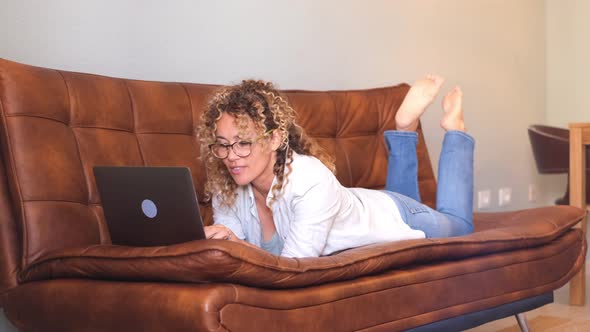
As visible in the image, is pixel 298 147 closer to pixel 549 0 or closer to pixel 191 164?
pixel 191 164

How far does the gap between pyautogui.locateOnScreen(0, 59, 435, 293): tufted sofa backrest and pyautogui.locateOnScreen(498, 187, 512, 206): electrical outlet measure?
2.49m

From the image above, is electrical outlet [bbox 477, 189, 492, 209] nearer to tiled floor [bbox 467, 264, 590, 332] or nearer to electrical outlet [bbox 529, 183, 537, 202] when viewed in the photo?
electrical outlet [bbox 529, 183, 537, 202]

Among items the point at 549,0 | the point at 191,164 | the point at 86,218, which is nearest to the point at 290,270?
the point at 86,218

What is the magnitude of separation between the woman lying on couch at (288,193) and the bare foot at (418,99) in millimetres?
187

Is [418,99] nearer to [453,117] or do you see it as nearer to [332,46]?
[453,117]

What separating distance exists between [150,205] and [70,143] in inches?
17.6

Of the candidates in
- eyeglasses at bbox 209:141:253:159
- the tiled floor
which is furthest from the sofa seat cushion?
the tiled floor

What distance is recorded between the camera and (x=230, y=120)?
194cm

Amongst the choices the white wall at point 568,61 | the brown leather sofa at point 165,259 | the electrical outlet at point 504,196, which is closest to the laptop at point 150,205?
the brown leather sofa at point 165,259

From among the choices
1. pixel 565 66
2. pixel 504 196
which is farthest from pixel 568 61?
pixel 504 196

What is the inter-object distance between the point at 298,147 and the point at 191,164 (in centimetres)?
43

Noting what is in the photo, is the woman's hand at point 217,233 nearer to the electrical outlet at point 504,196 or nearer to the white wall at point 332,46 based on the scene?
the white wall at point 332,46

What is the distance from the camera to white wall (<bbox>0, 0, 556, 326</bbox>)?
255cm

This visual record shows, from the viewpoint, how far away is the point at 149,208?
1726 millimetres
